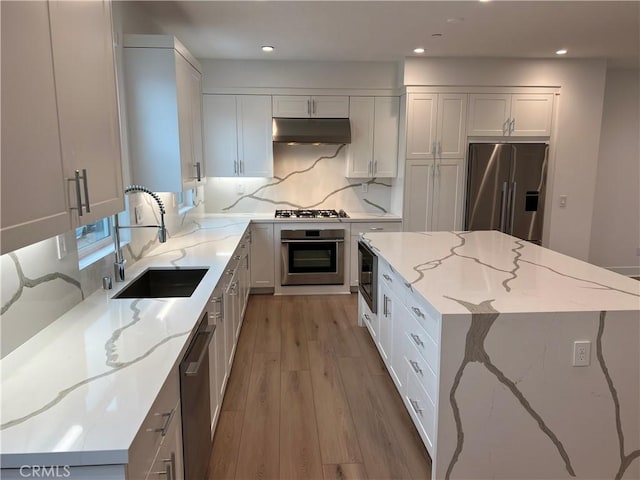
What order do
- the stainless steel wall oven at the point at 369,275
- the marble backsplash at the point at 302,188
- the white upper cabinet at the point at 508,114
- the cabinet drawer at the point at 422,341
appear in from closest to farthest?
the cabinet drawer at the point at 422,341 → the stainless steel wall oven at the point at 369,275 → the white upper cabinet at the point at 508,114 → the marble backsplash at the point at 302,188

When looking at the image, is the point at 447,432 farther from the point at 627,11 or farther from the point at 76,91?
the point at 627,11

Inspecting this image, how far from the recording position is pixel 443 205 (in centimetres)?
481

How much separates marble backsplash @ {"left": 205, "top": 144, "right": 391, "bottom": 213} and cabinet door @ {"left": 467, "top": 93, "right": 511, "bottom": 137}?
116cm

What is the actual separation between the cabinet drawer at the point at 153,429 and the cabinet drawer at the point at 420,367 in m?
1.11

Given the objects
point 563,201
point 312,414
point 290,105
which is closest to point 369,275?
point 312,414

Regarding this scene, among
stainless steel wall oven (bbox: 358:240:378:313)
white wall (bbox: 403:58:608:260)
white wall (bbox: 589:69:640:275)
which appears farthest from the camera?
white wall (bbox: 589:69:640:275)

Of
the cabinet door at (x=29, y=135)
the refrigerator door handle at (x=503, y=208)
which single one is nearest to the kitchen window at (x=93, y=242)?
the cabinet door at (x=29, y=135)

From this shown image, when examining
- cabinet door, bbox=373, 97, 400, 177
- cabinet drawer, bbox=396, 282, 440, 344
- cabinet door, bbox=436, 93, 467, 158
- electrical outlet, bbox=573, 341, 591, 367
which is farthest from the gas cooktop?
electrical outlet, bbox=573, 341, 591, 367

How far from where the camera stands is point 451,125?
4645 millimetres

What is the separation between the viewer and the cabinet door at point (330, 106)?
15.7 ft

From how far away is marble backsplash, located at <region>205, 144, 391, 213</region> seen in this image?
5.16m

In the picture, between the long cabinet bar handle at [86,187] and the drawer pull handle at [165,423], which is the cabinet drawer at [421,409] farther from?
the long cabinet bar handle at [86,187]

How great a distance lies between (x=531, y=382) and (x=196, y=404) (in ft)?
4.63

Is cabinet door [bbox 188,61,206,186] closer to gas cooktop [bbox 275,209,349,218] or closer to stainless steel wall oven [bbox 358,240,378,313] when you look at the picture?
stainless steel wall oven [bbox 358,240,378,313]
